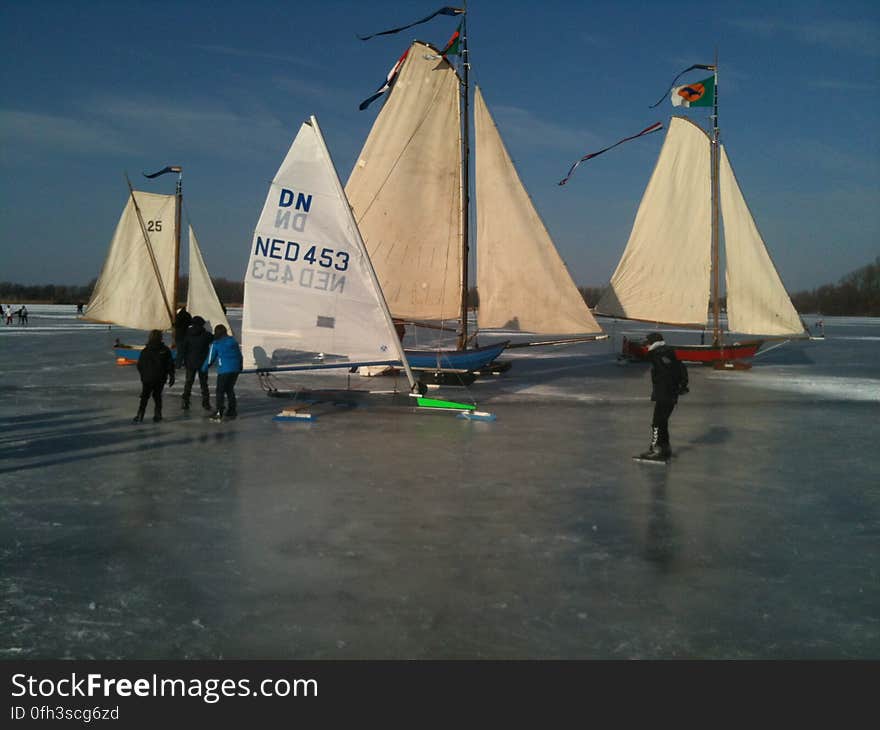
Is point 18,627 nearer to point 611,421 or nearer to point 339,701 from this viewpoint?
point 339,701

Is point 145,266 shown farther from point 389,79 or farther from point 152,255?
point 389,79

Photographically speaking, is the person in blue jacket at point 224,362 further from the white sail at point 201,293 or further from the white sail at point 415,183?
the white sail at point 201,293

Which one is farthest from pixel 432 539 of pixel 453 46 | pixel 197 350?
pixel 453 46

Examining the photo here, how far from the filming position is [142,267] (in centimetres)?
2278

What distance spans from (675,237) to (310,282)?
17.6 m

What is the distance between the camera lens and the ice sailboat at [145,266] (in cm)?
2264

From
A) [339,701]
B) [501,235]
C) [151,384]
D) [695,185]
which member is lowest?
[339,701]

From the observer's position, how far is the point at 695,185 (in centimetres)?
2564

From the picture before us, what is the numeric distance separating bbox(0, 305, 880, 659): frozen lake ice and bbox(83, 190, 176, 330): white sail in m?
10.8

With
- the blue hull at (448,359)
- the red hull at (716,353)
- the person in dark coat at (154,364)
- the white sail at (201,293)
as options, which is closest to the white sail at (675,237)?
the red hull at (716,353)

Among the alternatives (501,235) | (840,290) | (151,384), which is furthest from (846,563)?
(840,290)

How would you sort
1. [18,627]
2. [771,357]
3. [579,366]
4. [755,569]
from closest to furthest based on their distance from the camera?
1. [18,627]
2. [755,569]
3. [579,366]
4. [771,357]

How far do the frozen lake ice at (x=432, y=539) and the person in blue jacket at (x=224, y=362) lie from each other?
20.8 inches

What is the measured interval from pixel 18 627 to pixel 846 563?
565cm
